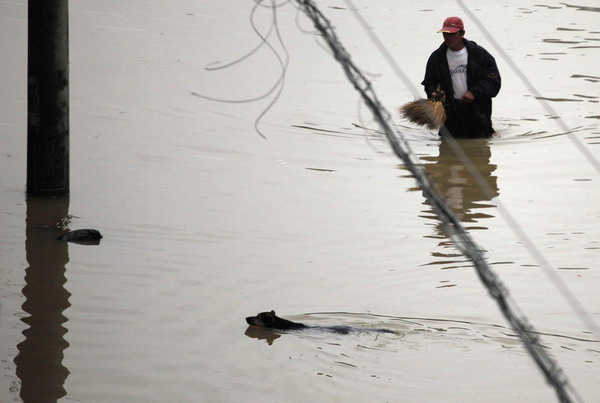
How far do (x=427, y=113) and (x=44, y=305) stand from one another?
20.4 ft

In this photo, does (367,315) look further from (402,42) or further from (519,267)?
(402,42)

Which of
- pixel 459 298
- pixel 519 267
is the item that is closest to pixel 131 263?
pixel 459 298

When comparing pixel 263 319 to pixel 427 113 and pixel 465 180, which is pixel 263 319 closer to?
pixel 465 180

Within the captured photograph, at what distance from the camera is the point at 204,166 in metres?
10.0

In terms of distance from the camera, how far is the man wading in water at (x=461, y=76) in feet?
38.1

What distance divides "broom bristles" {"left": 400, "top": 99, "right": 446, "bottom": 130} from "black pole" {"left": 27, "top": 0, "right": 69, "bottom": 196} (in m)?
4.63

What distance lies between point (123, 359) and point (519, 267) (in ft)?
10.3

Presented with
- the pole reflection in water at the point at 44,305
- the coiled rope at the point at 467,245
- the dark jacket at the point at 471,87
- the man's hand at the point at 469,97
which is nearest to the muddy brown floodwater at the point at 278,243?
the pole reflection in water at the point at 44,305

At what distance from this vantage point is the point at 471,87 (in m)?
11.6

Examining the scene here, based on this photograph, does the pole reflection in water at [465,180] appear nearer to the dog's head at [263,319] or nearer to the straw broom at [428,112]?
the straw broom at [428,112]

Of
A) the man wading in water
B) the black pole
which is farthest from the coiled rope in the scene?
the man wading in water

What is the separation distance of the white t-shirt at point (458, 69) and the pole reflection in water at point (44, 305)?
480 cm

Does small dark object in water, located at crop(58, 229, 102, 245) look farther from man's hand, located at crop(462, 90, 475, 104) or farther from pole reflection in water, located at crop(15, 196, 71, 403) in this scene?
man's hand, located at crop(462, 90, 475, 104)

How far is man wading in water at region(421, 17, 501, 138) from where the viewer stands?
11602mm
